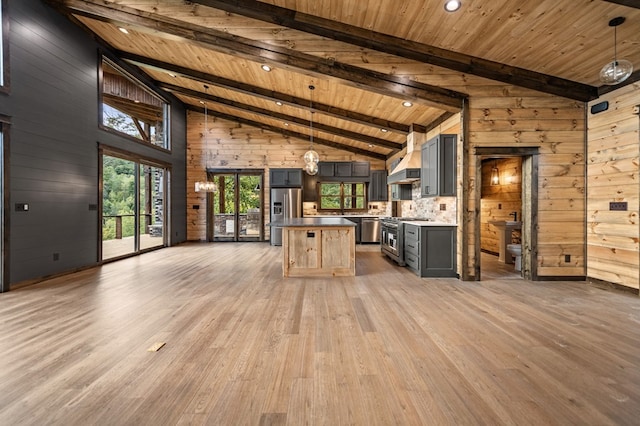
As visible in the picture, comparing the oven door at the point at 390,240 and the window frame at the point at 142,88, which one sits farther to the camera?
the oven door at the point at 390,240

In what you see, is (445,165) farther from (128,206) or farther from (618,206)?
(128,206)

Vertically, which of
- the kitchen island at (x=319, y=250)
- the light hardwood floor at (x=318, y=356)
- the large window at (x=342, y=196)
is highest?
the large window at (x=342, y=196)

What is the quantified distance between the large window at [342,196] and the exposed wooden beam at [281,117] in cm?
182

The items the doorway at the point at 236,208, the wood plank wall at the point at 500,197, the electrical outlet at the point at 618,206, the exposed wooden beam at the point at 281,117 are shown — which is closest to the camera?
the electrical outlet at the point at 618,206

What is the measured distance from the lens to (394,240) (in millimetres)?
5977

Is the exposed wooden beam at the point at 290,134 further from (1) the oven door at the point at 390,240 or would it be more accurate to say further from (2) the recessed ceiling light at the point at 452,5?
(2) the recessed ceiling light at the point at 452,5

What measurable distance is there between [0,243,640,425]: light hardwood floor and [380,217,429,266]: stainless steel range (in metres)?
1.61

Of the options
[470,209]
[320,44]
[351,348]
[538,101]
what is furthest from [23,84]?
[538,101]

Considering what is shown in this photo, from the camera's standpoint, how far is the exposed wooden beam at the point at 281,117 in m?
7.45

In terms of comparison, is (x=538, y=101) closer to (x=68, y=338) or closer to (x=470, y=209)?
(x=470, y=209)

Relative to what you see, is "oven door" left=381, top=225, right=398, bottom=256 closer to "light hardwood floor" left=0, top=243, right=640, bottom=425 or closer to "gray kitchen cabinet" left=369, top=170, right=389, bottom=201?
"light hardwood floor" left=0, top=243, right=640, bottom=425

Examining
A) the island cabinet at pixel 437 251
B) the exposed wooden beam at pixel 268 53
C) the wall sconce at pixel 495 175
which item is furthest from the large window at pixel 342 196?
the exposed wooden beam at pixel 268 53

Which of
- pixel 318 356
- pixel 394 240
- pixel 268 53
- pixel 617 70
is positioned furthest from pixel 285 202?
pixel 617 70

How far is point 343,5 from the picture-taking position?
3.32 metres
